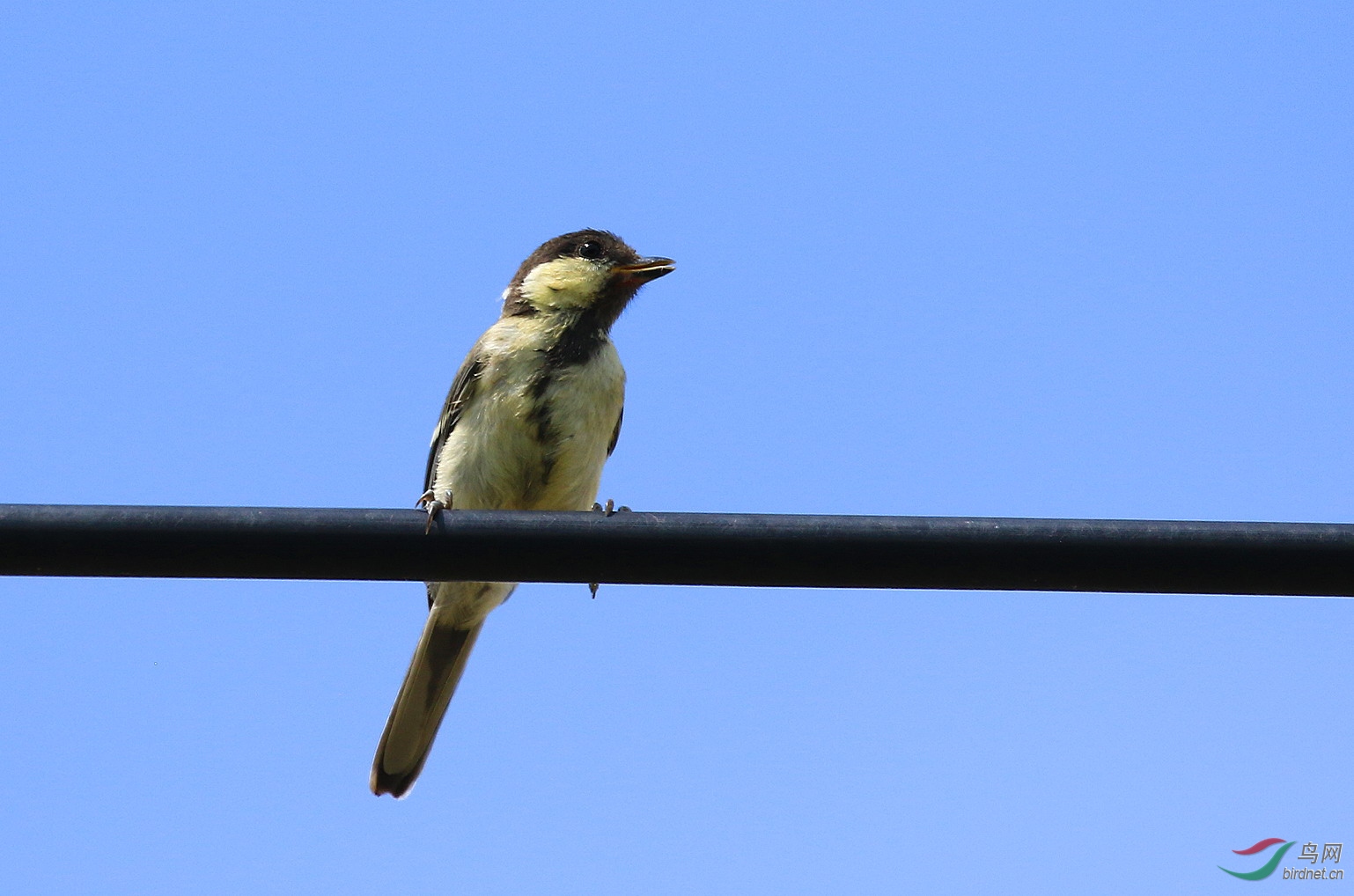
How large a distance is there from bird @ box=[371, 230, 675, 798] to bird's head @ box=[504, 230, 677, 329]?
0.01 metres

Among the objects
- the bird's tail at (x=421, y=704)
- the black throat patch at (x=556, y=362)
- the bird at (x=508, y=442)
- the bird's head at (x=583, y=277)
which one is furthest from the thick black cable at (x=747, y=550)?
the bird's head at (x=583, y=277)

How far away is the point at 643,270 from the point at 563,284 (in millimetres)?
437

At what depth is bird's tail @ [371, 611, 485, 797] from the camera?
5.94 meters

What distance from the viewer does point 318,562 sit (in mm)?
2947

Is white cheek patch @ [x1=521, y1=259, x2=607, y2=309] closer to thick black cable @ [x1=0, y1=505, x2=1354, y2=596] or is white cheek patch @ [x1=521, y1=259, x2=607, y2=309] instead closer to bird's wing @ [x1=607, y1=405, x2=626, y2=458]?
bird's wing @ [x1=607, y1=405, x2=626, y2=458]

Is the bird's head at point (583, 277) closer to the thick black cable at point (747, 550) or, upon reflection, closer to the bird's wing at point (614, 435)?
the bird's wing at point (614, 435)

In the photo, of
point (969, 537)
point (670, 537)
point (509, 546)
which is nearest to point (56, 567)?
point (509, 546)

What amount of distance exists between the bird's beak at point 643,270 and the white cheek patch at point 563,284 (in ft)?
0.30

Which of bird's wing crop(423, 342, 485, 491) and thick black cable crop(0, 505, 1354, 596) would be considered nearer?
thick black cable crop(0, 505, 1354, 596)

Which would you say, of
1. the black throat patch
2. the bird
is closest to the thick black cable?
the bird

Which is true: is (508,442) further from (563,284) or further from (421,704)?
(421,704)

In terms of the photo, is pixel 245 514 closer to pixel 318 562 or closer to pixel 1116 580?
pixel 318 562

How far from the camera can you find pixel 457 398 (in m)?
6.41

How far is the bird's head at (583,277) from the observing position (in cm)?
665
